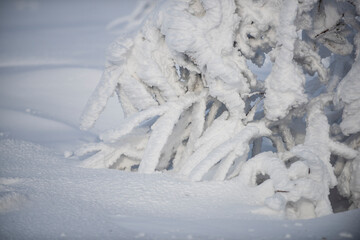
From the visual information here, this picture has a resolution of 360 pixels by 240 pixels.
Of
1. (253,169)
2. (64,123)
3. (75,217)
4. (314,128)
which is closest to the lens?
(75,217)

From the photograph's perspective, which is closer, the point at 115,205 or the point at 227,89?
the point at 115,205

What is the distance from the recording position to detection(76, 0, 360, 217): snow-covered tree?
1798 mm

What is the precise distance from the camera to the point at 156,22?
6.46 feet

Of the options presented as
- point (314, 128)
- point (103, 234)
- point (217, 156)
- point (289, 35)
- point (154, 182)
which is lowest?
point (103, 234)

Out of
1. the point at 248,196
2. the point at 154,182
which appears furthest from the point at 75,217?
the point at 248,196

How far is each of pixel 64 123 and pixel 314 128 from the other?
243 cm

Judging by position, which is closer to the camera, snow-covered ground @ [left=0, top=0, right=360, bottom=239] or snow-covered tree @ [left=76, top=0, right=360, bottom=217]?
snow-covered ground @ [left=0, top=0, right=360, bottom=239]

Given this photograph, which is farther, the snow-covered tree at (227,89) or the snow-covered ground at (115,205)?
the snow-covered tree at (227,89)

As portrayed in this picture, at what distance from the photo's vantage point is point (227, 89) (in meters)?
1.95

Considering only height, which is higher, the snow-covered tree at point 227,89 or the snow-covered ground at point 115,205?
the snow-covered tree at point 227,89

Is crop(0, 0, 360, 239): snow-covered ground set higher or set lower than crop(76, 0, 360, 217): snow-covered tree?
lower

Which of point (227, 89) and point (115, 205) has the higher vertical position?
point (227, 89)

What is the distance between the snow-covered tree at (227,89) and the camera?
1798 mm

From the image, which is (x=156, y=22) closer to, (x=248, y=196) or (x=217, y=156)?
(x=217, y=156)
